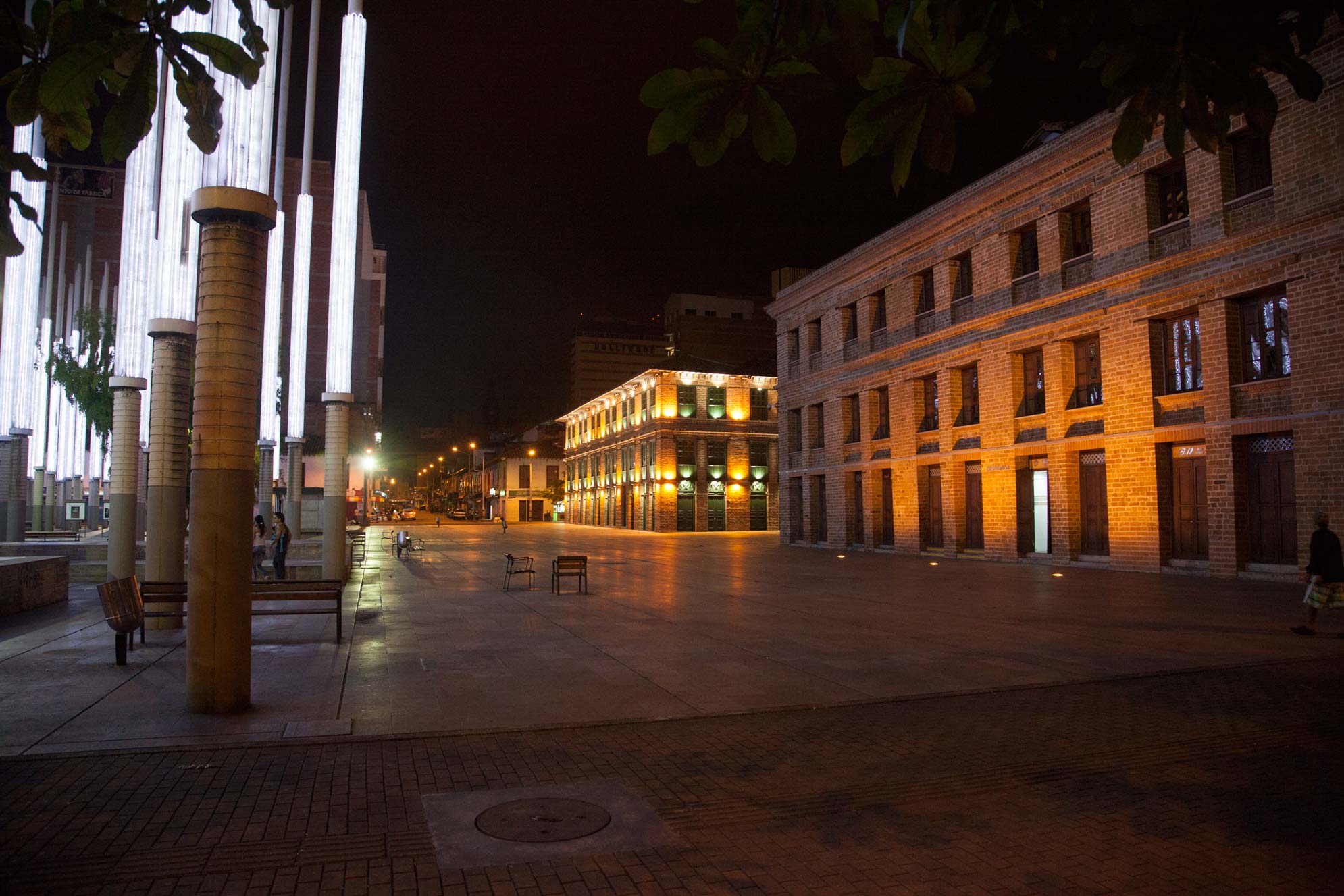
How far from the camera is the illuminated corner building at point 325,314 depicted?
5981cm

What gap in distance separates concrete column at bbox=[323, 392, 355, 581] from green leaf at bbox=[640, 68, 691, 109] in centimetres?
1665

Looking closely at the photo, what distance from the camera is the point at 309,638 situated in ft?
40.6

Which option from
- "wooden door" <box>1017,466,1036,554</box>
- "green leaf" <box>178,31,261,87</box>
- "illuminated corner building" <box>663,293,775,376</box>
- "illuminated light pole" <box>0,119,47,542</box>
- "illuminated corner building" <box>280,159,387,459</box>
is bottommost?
"wooden door" <box>1017,466,1036,554</box>

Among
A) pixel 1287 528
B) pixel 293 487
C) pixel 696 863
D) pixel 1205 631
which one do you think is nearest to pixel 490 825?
pixel 696 863

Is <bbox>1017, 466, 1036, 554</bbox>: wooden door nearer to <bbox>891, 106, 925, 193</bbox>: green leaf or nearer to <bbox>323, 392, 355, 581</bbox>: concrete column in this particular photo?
<bbox>323, 392, 355, 581</bbox>: concrete column

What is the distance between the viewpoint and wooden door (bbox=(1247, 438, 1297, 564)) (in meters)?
19.6

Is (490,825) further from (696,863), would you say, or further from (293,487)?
(293,487)

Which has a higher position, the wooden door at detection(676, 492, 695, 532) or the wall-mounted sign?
the wall-mounted sign

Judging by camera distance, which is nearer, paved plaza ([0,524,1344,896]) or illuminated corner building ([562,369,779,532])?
paved plaza ([0,524,1344,896])

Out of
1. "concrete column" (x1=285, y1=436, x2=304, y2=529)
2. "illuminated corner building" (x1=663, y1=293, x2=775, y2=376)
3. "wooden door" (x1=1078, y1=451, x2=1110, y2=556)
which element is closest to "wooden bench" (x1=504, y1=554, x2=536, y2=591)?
"concrete column" (x1=285, y1=436, x2=304, y2=529)

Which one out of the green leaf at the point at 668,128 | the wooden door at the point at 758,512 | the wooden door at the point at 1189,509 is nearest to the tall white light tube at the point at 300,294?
the green leaf at the point at 668,128

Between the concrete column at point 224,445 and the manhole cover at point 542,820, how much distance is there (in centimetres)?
367

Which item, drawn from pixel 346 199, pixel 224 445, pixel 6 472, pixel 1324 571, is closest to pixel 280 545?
pixel 346 199

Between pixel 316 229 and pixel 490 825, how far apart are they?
69020 millimetres
